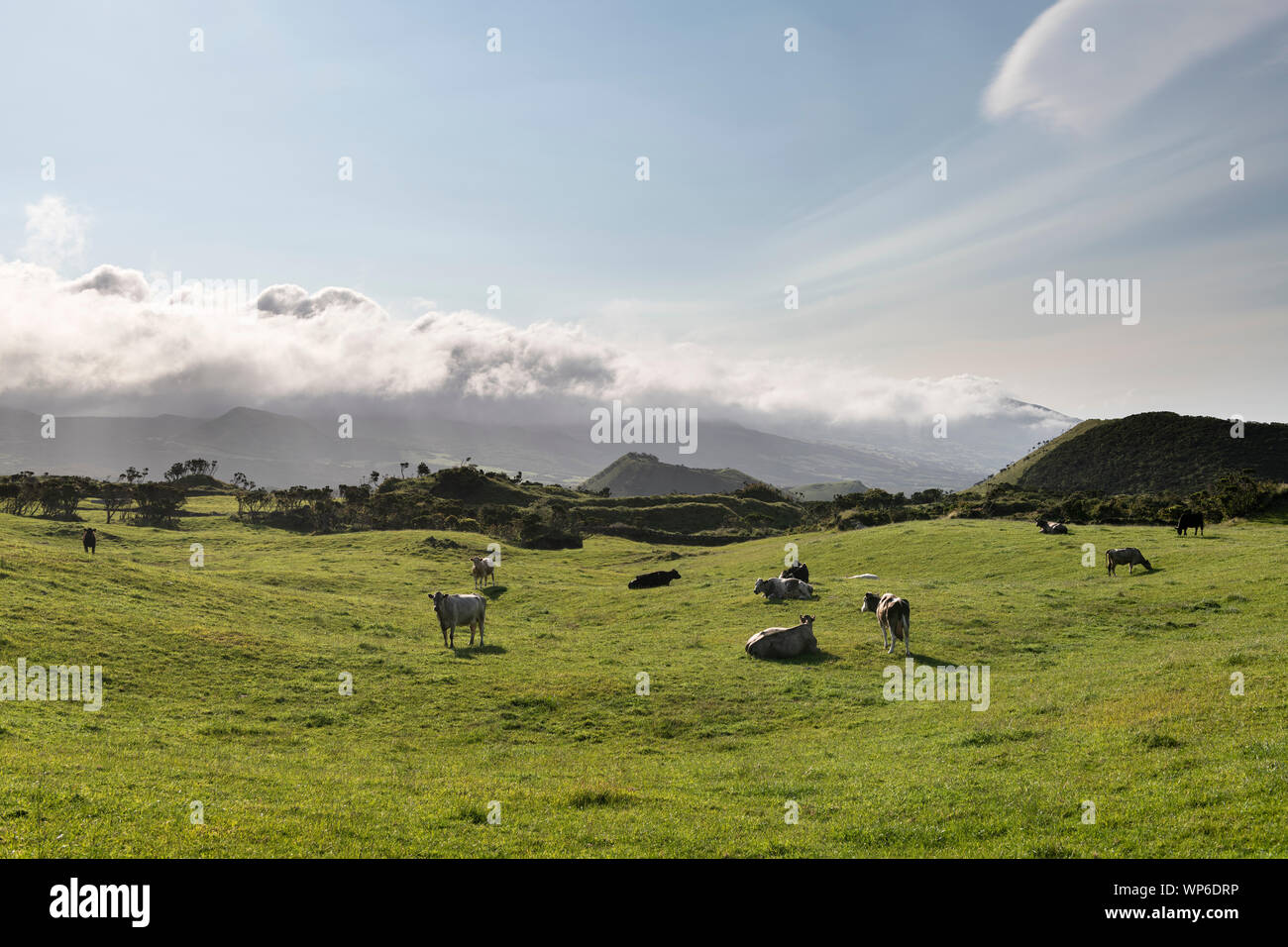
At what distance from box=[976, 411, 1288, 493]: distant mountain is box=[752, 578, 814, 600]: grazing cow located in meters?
119

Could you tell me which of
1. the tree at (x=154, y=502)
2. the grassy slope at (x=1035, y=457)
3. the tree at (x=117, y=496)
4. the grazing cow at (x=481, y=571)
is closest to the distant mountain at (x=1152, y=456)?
the grassy slope at (x=1035, y=457)

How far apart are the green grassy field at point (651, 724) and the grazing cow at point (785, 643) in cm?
82

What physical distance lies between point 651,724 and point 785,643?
9.19 metres

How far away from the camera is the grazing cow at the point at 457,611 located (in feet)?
101

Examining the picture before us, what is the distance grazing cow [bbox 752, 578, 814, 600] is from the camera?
38.5 metres

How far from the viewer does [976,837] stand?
1063cm

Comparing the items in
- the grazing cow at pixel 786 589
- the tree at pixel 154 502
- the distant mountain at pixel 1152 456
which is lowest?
the grazing cow at pixel 786 589

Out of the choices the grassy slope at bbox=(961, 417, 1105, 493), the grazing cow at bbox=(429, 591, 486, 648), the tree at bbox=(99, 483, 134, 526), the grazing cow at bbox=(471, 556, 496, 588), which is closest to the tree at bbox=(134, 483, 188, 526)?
the tree at bbox=(99, 483, 134, 526)

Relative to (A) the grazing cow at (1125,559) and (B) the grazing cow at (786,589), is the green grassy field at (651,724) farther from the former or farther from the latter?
(A) the grazing cow at (1125,559)

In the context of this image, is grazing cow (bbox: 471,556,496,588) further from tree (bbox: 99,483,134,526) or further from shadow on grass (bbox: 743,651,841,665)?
tree (bbox: 99,483,134,526)

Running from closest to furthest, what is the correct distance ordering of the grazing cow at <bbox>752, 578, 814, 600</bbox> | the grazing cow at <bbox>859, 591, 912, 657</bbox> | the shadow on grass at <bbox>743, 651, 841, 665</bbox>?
the grazing cow at <bbox>859, 591, 912, 657</bbox>, the shadow on grass at <bbox>743, 651, 841, 665</bbox>, the grazing cow at <bbox>752, 578, 814, 600</bbox>
